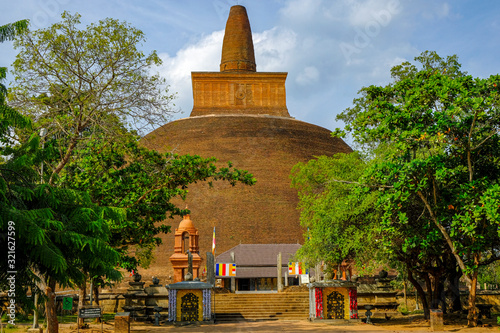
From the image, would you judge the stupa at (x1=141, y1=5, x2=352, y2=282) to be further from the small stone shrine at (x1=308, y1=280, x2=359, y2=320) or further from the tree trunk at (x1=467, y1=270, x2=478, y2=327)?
the tree trunk at (x1=467, y1=270, x2=478, y2=327)

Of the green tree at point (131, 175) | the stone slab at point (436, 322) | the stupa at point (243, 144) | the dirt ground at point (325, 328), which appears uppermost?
the stupa at point (243, 144)

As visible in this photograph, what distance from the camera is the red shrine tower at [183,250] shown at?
31862 millimetres

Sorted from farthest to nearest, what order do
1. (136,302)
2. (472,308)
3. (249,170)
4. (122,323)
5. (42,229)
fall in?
(249,170) < (136,302) < (472,308) < (122,323) < (42,229)

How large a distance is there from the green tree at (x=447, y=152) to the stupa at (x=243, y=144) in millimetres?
17798

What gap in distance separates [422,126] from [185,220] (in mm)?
21210

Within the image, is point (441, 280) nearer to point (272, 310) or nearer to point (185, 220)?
point (272, 310)

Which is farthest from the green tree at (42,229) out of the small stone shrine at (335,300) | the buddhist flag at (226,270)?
the buddhist flag at (226,270)

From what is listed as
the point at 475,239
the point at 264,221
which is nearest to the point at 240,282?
the point at 264,221

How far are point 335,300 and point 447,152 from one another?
637 centimetres

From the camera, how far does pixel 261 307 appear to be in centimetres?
2322

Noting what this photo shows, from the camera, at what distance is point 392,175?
14.5 m

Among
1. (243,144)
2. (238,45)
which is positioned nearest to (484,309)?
(243,144)

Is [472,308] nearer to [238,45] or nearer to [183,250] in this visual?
[183,250]

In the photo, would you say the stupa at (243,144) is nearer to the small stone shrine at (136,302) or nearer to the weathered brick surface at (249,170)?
the weathered brick surface at (249,170)
